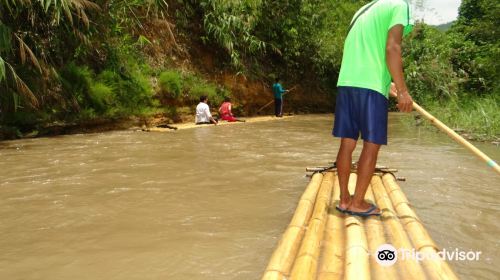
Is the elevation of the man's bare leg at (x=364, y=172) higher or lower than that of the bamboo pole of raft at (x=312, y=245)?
higher

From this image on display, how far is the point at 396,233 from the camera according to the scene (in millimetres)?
2404

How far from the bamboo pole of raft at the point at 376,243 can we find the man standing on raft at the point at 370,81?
0.15 meters

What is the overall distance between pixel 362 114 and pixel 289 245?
1.00m

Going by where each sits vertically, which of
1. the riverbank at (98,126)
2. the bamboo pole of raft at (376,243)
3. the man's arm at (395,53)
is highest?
the man's arm at (395,53)

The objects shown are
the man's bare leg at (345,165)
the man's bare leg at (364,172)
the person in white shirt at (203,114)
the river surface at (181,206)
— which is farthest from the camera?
the person in white shirt at (203,114)

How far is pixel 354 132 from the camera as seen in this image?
2875 millimetres

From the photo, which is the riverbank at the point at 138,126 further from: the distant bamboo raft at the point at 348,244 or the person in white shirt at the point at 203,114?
the distant bamboo raft at the point at 348,244

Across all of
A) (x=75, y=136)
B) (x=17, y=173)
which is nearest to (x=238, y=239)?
(x=17, y=173)

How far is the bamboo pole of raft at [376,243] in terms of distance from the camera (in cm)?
196

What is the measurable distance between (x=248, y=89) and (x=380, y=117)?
1146 centimetres

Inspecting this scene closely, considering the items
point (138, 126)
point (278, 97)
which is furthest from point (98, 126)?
point (278, 97)

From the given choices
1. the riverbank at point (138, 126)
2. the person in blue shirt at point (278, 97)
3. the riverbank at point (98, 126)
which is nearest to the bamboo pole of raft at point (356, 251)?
the riverbank at point (138, 126)

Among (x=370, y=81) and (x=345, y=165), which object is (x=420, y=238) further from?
(x=370, y=81)

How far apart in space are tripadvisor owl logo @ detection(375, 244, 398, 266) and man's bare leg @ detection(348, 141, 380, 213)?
0.57 m
